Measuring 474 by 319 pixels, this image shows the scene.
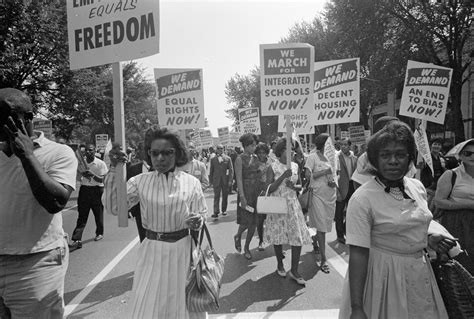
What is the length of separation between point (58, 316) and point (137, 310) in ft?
1.77

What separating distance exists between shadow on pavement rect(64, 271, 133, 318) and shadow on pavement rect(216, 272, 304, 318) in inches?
54.9

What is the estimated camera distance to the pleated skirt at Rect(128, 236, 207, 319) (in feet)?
9.20

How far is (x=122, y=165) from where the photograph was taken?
3.46 metres

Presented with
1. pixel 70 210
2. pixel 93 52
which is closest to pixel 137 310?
pixel 93 52

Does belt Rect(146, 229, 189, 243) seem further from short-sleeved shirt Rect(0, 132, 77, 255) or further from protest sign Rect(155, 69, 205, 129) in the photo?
protest sign Rect(155, 69, 205, 129)

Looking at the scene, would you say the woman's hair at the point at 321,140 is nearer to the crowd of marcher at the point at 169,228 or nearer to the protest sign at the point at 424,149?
the protest sign at the point at 424,149

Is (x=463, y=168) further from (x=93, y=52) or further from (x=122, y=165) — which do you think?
(x=93, y=52)

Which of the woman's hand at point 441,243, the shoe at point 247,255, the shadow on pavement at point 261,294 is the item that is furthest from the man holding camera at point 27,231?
the shoe at point 247,255

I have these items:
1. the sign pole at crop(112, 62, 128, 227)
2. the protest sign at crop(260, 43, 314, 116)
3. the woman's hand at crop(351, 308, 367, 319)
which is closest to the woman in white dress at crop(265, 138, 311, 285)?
the protest sign at crop(260, 43, 314, 116)

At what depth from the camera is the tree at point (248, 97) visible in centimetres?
5184

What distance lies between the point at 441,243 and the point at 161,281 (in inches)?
72.4

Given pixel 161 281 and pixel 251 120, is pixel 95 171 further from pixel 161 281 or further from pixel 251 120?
pixel 251 120

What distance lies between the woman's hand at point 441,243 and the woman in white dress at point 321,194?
147 inches

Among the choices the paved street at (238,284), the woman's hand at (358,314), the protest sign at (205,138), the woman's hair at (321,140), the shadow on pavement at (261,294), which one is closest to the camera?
the woman's hand at (358,314)
